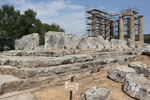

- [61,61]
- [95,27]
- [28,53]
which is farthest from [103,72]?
[95,27]

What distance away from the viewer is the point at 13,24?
67.6 ft

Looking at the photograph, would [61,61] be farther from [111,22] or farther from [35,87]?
[111,22]

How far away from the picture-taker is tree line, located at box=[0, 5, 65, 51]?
19875 mm

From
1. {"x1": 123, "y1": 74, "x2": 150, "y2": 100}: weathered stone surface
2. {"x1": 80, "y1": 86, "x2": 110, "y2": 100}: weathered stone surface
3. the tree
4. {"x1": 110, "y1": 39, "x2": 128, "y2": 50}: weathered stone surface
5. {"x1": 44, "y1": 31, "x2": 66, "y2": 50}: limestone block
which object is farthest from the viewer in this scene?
the tree

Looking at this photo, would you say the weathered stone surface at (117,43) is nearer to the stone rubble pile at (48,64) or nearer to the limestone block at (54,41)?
the stone rubble pile at (48,64)

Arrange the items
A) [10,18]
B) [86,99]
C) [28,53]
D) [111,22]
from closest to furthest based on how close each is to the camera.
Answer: [86,99]
[28,53]
[10,18]
[111,22]

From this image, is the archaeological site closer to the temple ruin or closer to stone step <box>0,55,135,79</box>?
stone step <box>0,55,135,79</box>

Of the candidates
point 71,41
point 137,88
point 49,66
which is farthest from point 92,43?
point 137,88

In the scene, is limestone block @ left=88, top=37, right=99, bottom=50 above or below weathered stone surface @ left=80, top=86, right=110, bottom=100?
above

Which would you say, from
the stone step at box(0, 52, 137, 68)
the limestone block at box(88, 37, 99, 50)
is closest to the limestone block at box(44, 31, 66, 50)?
the stone step at box(0, 52, 137, 68)

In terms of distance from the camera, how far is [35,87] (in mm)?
3264

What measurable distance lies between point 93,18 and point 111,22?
6.08 metres

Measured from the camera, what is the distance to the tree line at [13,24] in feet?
65.2

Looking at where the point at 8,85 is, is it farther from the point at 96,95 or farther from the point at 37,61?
the point at 96,95
